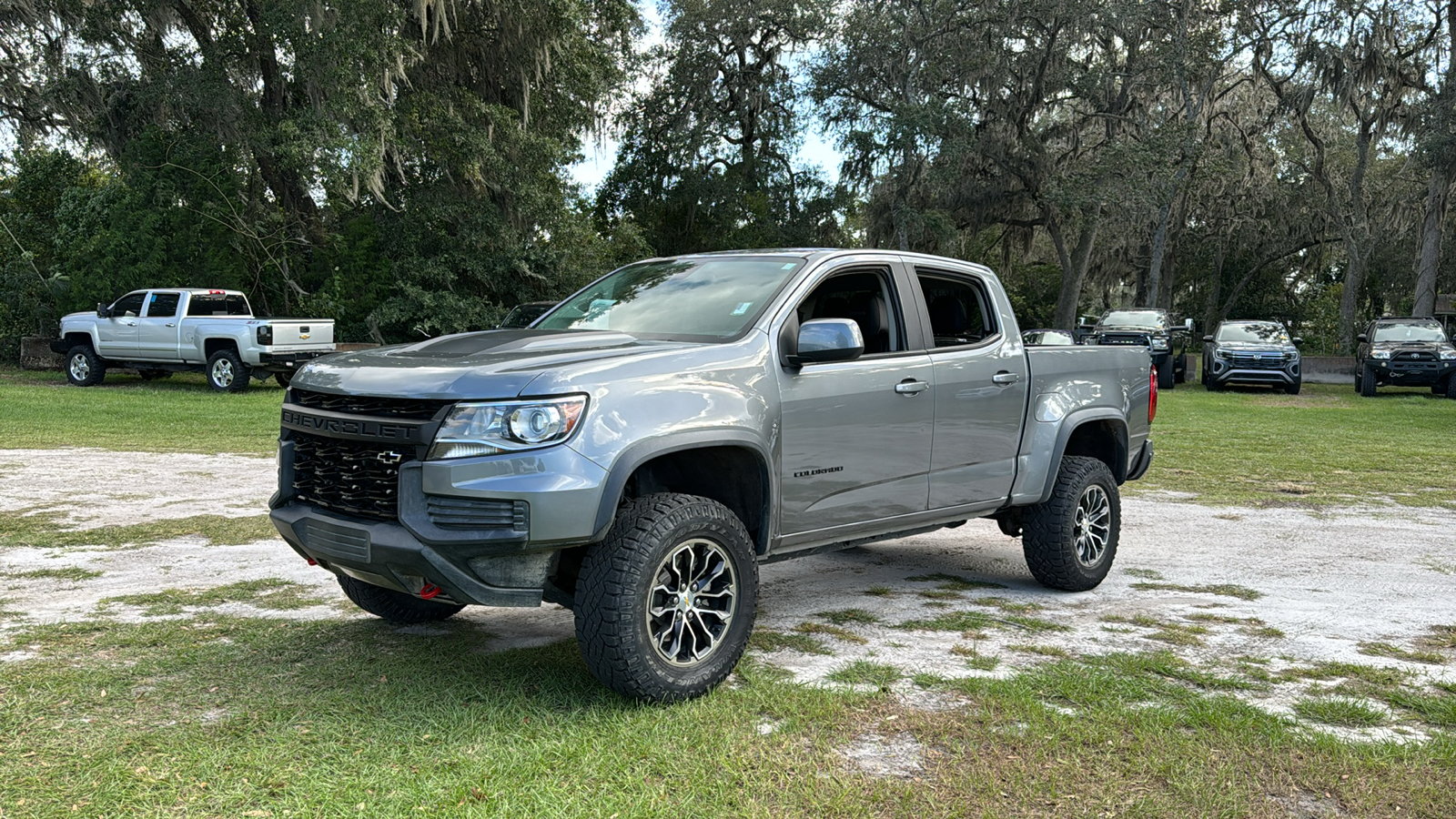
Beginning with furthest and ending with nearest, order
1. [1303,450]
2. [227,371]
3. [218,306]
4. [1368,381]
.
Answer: [1368,381] → [218,306] → [227,371] → [1303,450]

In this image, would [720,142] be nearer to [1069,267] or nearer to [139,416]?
[1069,267]

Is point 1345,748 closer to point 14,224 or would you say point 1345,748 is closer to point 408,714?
point 408,714

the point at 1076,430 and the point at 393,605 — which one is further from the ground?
the point at 1076,430

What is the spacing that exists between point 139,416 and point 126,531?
30.8ft

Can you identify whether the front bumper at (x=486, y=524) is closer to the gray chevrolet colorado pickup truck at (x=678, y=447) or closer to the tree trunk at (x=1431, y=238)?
the gray chevrolet colorado pickup truck at (x=678, y=447)

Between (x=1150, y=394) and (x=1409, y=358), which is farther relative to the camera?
(x=1409, y=358)

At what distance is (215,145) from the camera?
78.9ft

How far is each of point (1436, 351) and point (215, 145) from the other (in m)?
25.8

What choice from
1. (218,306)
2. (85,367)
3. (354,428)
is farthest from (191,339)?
(354,428)

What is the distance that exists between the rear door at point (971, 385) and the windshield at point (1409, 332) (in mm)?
21583

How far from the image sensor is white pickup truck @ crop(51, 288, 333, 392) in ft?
66.7

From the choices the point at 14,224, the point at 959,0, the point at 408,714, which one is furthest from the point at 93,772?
the point at 959,0

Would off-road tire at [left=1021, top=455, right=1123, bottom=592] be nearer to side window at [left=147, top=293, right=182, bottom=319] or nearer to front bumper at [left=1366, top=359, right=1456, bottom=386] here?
side window at [left=147, top=293, right=182, bottom=319]

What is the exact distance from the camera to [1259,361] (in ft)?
81.0
